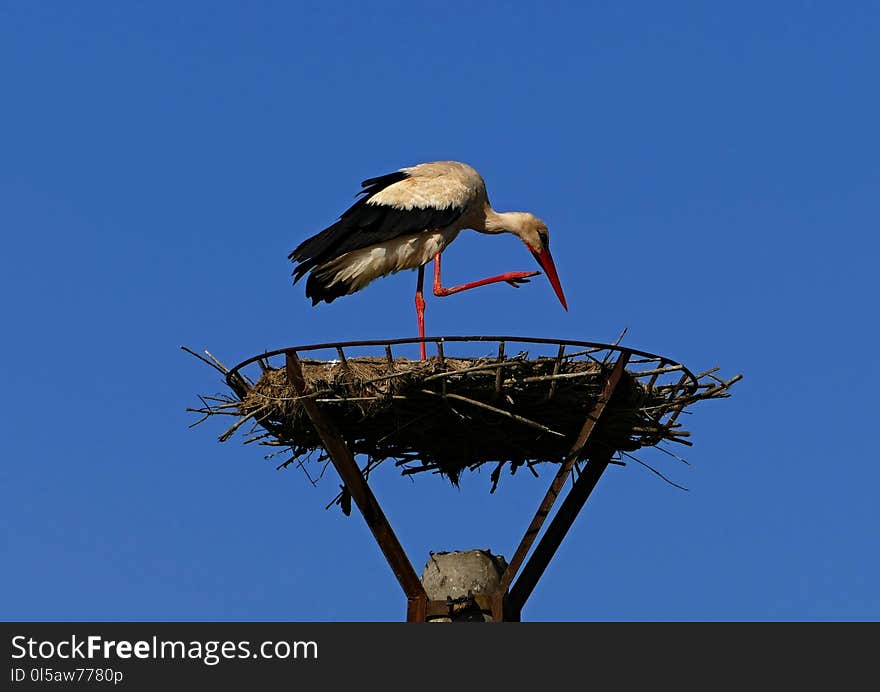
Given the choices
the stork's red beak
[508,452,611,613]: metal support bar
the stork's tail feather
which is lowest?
[508,452,611,613]: metal support bar

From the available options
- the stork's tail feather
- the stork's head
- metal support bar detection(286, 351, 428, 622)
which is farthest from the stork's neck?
metal support bar detection(286, 351, 428, 622)

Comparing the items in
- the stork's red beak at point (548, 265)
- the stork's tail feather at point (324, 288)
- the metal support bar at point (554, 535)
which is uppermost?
the stork's red beak at point (548, 265)

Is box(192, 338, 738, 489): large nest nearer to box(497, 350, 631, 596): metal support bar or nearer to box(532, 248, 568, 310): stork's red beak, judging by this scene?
box(497, 350, 631, 596): metal support bar

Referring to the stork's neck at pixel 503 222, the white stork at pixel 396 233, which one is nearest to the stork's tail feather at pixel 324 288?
the white stork at pixel 396 233

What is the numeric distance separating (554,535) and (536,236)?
2956 millimetres

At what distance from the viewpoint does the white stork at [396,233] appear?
40.9 ft

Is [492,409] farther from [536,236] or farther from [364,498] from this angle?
[536,236]

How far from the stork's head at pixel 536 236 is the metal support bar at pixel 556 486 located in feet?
8.28

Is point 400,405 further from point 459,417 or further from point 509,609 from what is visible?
point 509,609

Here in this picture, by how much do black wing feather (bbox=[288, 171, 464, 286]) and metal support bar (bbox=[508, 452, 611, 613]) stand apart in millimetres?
2285

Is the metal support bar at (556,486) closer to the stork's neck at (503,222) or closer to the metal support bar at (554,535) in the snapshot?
the metal support bar at (554,535)

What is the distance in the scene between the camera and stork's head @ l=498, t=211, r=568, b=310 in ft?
44.3

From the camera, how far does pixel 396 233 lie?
41.2 feet
